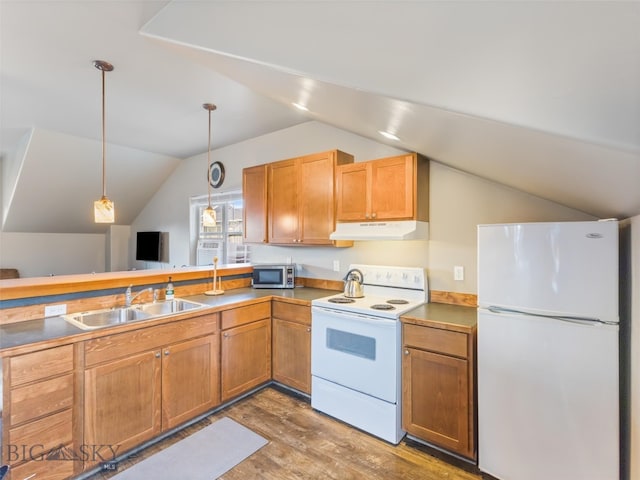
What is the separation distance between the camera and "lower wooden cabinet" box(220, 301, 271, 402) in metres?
2.60

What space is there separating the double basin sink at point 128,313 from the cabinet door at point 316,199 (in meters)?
1.22

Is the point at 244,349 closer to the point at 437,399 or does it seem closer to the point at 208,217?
the point at 208,217

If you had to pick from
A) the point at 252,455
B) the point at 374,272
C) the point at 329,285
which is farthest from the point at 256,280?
the point at 252,455

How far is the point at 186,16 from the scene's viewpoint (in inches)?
72.8

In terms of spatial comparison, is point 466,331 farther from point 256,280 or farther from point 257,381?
point 256,280

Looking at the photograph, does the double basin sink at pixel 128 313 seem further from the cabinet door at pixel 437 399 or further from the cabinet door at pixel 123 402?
the cabinet door at pixel 437 399

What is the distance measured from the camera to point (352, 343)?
2.41 meters

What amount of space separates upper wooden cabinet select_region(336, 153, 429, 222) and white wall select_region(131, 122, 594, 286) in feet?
0.68

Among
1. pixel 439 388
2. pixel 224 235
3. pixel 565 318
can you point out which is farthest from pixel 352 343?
pixel 224 235

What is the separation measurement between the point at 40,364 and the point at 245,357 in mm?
1421

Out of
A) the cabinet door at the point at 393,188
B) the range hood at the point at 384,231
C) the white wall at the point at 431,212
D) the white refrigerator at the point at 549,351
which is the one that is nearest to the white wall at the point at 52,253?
the white wall at the point at 431,212

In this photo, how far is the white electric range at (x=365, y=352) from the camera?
2193 mm

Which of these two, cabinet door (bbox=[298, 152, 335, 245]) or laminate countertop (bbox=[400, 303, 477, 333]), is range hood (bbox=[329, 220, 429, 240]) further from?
laminate countertop (bbox=[400, 303, 477, 333])

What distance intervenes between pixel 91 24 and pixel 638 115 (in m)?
2.75
